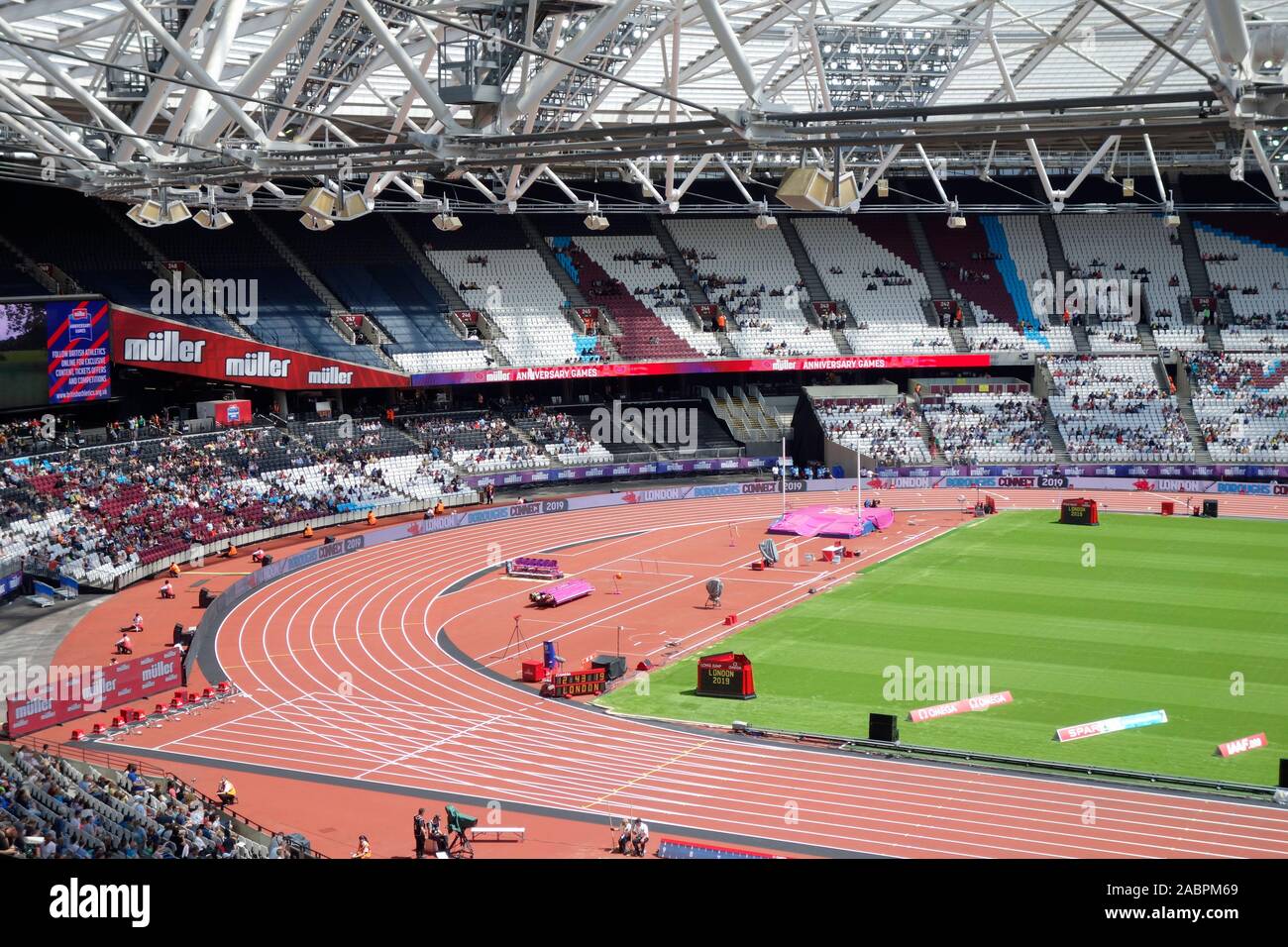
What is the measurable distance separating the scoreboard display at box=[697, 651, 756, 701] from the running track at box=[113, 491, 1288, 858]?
216 centimetres

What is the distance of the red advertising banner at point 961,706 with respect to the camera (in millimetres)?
25953

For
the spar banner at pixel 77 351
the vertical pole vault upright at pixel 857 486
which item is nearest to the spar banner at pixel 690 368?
the vertical pole vault upright at pixel 857 486

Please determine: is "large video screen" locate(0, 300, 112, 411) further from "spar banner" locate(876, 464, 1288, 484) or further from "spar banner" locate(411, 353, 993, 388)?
"spar banner" locate(876, 464, 1288, 484)

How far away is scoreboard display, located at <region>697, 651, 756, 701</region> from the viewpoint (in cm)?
2775

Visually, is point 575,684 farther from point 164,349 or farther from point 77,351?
point 164,349

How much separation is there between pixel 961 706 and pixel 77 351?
1232 inches

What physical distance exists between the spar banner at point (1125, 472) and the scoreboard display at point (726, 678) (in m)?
33.4

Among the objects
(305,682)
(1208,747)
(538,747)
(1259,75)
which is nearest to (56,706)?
(305,682)

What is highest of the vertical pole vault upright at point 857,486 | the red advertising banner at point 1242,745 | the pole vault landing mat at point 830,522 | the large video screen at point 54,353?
the large video screen at point 54,353
